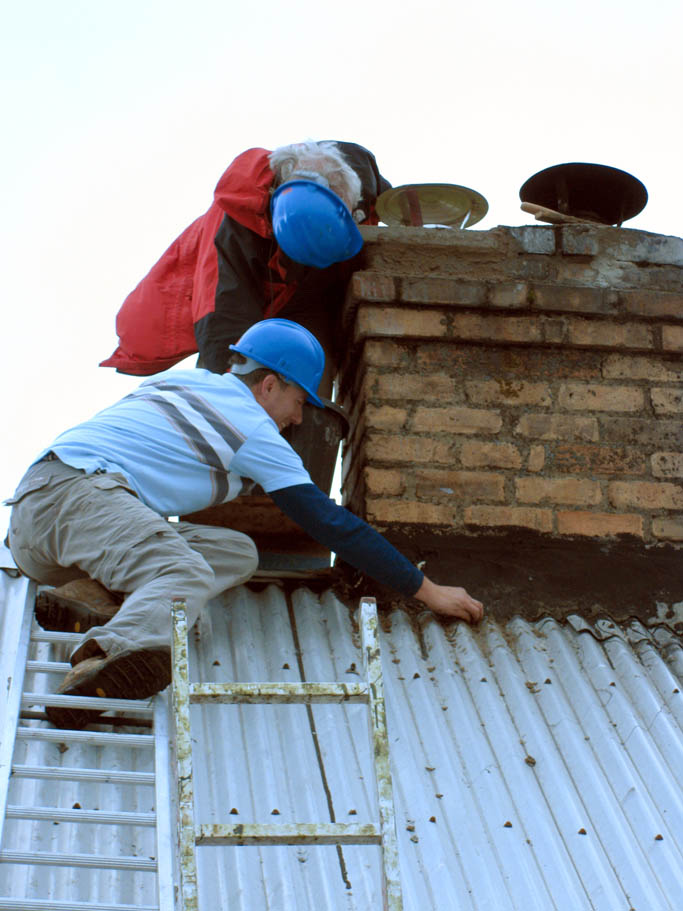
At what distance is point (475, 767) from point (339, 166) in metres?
2.54

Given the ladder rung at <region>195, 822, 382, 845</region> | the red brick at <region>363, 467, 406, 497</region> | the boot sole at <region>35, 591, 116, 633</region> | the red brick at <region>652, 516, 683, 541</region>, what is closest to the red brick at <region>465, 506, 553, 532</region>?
the red brick at <region>363, 467, 406, 497</region>

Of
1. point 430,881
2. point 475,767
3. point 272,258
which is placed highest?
point 272,258

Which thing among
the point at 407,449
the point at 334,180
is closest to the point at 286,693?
the point at 407,449

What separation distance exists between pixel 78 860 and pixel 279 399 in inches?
78.6

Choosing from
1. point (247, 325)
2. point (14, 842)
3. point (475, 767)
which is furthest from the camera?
point (247, 325)

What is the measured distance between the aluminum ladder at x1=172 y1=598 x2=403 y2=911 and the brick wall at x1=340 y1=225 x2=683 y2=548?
1.93 m

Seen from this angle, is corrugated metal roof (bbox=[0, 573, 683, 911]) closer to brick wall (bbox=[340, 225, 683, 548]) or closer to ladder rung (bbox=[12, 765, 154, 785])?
ladder rung (bbox=[12, 765, 154, 785])

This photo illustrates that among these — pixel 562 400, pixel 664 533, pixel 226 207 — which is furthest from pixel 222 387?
pixel 664 533

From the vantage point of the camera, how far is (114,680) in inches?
137

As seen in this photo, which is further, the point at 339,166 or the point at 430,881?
the point at 339,166

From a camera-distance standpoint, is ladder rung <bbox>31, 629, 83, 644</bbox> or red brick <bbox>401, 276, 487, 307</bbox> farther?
red brick <bbox>401, 276, 487, 307</bbox>

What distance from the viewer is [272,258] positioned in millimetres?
5180

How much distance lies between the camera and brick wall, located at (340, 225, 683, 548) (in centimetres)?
498

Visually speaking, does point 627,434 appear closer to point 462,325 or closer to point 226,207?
point 462,325
